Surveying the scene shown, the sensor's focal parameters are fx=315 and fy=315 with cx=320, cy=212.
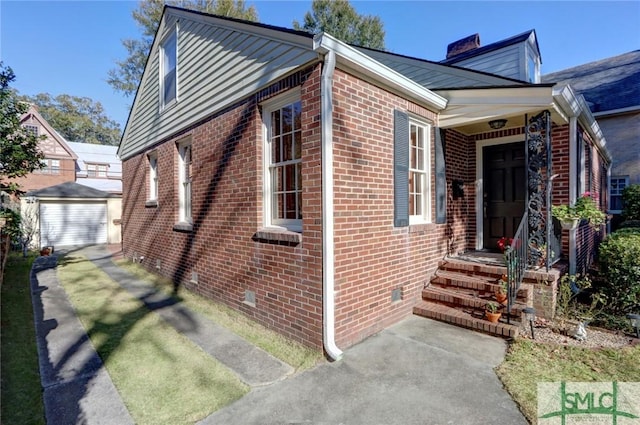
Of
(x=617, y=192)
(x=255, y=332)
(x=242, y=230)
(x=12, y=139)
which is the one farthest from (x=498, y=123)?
(x=617, y=192)

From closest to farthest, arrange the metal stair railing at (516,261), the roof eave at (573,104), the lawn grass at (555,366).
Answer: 1. the lawn grass at (555,366)
2. the metal stair railing at (516,261)
3. the roof eave at (573,104)

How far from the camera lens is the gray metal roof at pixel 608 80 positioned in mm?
12438

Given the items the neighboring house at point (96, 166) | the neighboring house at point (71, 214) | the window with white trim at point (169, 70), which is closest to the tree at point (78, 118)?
the neighboring house at point (96, 166)

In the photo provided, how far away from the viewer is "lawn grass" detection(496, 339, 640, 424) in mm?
2832

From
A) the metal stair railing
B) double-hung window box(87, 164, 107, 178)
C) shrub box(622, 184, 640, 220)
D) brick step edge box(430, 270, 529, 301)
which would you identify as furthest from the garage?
shrub box(622, 184, 640, 220)

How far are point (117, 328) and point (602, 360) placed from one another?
5.95m

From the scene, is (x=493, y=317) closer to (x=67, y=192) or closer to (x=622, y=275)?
(x=622, y=275)

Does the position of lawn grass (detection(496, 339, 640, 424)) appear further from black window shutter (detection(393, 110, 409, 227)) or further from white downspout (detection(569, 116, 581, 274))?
black window shutter (detection(393, 110, 409, 227))

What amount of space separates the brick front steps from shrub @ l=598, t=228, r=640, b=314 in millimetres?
1460

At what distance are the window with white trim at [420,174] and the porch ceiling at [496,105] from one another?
424 mm

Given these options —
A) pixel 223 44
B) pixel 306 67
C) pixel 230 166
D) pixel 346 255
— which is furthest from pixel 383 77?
pixel 223 44

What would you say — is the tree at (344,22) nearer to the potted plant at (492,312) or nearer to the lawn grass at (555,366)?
the potted plant at (492,312)

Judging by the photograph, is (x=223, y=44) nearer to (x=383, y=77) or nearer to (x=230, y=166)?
(x=230, y=166)

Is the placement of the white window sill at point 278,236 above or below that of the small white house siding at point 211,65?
below
